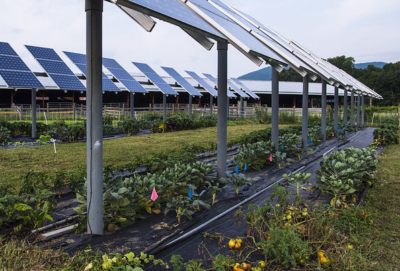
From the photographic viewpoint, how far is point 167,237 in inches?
161

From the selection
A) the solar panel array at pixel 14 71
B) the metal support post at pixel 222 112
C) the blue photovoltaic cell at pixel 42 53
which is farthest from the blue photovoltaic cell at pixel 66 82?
the metal support post at pixel 222 112

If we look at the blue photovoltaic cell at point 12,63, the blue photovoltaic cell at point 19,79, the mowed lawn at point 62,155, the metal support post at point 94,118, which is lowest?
the mowed lawn at point 62,155

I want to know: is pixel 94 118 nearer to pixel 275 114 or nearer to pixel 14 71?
pixel 275 114

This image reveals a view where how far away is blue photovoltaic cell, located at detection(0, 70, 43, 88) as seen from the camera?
12.7m

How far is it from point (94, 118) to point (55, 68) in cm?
1364

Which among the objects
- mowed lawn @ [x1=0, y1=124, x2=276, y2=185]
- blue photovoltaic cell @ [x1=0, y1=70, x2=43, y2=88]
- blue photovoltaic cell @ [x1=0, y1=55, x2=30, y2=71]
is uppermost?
blue photovoltaic cell @ [x1=0, y1=55, x2=30, y2=71]

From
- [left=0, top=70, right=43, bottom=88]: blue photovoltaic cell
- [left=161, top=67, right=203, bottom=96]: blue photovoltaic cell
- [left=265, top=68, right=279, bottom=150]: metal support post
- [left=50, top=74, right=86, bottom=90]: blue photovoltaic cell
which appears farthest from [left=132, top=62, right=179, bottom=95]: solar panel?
[left=265, top=68, right=279, bottom=150]: metal support post

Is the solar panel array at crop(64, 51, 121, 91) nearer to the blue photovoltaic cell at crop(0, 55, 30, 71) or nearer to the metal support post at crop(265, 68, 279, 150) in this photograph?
the blue photovoltaic cell at crop(0, 55, 30, 71)

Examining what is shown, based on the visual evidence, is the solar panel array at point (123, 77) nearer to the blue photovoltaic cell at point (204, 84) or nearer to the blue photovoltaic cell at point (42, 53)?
the blue photovoltaic cell at point (42, 53)

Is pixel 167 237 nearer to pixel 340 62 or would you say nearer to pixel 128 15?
pixel 128 15

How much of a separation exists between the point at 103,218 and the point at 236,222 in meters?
1.77

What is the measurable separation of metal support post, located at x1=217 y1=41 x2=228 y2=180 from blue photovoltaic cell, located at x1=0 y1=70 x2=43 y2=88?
9.00 metres

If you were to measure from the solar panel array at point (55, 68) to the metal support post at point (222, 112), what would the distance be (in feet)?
33.9

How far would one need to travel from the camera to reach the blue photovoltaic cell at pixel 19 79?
12.7 meters
